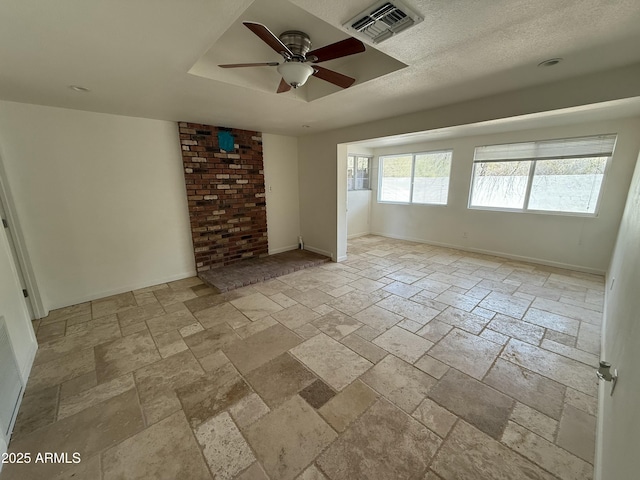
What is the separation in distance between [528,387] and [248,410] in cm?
200

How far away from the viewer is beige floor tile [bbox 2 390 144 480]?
1.33m

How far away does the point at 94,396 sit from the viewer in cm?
177

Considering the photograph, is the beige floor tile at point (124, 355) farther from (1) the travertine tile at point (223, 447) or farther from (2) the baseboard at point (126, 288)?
(2) the baseboard at point (126, 288)

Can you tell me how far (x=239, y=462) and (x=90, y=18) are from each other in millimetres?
2470

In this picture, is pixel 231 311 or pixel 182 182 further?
pixel 182 182

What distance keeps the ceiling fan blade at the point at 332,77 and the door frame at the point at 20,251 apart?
3305 mm

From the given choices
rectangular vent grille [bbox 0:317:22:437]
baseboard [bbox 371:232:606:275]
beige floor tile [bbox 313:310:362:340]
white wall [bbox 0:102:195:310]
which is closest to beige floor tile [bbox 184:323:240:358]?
beige floor tile [bbox 313:310:362:340]

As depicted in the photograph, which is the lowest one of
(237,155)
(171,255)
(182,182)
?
(171,255)

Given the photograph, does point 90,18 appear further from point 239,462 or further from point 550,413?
point 550,413

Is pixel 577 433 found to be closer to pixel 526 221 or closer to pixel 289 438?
pixel 289 438

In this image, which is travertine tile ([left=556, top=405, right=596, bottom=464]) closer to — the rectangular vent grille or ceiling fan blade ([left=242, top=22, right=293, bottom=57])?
ceiling fan blade ([left=242, top=22, right=293, bottom=57])

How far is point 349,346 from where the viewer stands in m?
2.25

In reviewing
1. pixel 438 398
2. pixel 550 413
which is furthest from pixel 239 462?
pixel 550 413

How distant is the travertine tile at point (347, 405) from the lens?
5.12 ft
